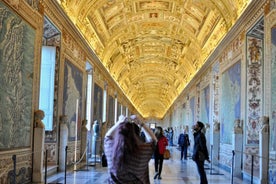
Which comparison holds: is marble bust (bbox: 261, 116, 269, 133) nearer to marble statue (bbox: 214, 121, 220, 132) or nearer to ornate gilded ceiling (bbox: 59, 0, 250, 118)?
ornate gilded ceiling (bbox: 59, 0, 250, 118)

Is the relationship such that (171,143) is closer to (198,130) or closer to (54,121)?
(54,121)

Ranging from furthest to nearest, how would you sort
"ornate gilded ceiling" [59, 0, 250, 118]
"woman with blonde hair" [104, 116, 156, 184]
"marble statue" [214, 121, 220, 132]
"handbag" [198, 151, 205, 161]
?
"marble statue" [214, 121, 220, 132], "ornate gilded ceiling" [59, 0, 250, 118], "handbag" [198, 151, 205, 161], "woman with blonde hair" [104, 116, 156, 184]

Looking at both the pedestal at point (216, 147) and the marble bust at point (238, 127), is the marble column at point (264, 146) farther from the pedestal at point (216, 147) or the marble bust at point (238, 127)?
the pedestal at point (216, 147)

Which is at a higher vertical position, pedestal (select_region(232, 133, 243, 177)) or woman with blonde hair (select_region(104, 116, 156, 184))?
woman with blonde hair (select_region(104, 116, 156, 184))

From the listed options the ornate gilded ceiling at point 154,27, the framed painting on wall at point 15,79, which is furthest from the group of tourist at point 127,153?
the ornate gilded ceiling at point 154,27

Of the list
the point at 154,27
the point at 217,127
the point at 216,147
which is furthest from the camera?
the point at 154,27

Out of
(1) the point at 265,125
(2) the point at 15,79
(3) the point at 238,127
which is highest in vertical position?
(2) the point at 15,79

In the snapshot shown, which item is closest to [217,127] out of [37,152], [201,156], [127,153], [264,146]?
[264,146]

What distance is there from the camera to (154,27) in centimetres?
2823

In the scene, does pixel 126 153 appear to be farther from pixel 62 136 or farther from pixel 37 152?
pixel 62 136

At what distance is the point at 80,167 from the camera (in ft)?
61.0

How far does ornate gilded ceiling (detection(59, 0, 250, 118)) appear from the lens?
1967cm

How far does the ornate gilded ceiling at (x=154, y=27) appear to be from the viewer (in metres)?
19.7

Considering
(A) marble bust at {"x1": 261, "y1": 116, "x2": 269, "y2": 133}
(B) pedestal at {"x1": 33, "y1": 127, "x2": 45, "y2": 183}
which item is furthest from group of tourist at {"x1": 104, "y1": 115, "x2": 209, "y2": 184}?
(B) pedestal at {"x1": 33, "y1": 127, "x2": 45, "y2": 183}
